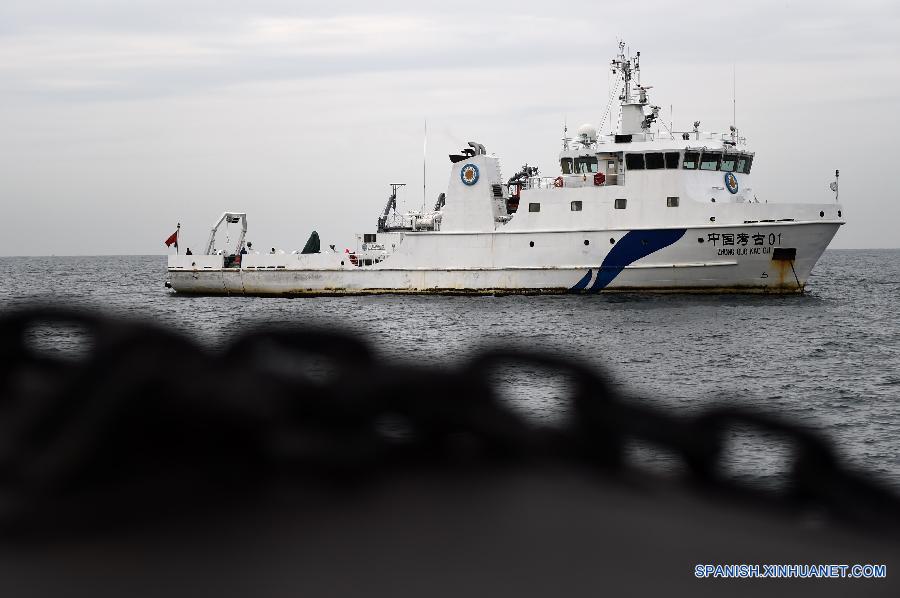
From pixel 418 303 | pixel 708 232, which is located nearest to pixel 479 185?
pixel 418 303

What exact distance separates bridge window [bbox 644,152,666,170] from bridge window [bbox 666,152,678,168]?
0.14 meters

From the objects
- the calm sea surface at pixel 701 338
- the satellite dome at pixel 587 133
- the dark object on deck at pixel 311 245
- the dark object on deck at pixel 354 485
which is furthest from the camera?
the dark object on deck at pixel 311 245

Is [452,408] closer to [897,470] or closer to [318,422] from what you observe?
[318,422]

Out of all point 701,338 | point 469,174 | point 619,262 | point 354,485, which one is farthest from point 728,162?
point 354,485

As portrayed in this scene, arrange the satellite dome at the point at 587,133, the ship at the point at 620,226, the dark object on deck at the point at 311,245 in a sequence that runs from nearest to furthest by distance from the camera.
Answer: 1. the ship at the point at 620,226
2. the satellite dome at the point at 587,133
3. the dark object on deck at the point at 311,245

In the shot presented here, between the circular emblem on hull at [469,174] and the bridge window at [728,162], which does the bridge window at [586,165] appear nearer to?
the circular emblem on hull at [469,174]

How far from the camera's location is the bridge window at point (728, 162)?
117 feet

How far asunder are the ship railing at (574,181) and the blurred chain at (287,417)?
3334 cm

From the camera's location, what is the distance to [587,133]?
123 ft

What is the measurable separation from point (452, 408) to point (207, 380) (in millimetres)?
470

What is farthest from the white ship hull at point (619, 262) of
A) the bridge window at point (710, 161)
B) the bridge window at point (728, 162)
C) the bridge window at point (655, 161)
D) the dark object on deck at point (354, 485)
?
the dark object on deck at point (354, 485)

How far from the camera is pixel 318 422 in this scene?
75.2 inches

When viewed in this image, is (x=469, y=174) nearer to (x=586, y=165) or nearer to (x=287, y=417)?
(x=586, y=165)

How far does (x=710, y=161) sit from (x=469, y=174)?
8.81 meters
